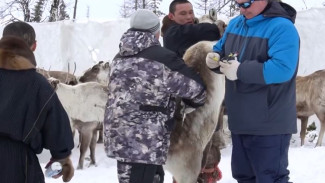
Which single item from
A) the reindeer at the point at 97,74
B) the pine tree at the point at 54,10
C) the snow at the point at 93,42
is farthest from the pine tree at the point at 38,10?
the reindeer at the point at 97,74

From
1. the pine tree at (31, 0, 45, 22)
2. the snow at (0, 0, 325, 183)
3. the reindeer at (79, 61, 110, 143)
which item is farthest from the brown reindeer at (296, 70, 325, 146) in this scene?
the pine tree at (31, 0, 45, 22)

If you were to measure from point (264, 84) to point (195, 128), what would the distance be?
82 cm

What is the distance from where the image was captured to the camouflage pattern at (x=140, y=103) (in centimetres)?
294

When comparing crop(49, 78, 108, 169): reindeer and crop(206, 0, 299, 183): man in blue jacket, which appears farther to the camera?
crop(49, 78, 108, 169): reindeer

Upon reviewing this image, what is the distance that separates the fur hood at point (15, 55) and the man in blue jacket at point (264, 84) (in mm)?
1064

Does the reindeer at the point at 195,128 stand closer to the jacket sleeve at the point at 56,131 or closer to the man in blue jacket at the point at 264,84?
the man in blue jacket at the point at 264,84

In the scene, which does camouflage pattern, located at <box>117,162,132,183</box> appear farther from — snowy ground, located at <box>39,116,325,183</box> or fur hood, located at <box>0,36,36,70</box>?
snowy ground, located at <box>39,116,325,183</box>

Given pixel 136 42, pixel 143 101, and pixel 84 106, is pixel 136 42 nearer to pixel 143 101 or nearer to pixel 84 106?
pixel 143 101

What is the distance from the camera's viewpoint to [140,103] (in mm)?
2941

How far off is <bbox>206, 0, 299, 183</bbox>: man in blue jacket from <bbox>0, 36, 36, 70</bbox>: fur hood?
3.49 ft

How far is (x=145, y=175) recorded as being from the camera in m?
3.00

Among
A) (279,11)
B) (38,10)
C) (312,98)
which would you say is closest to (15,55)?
(279,11)

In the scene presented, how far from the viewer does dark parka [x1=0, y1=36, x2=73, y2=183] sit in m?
2.38

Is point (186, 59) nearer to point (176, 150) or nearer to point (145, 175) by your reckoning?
point (176, 150)
